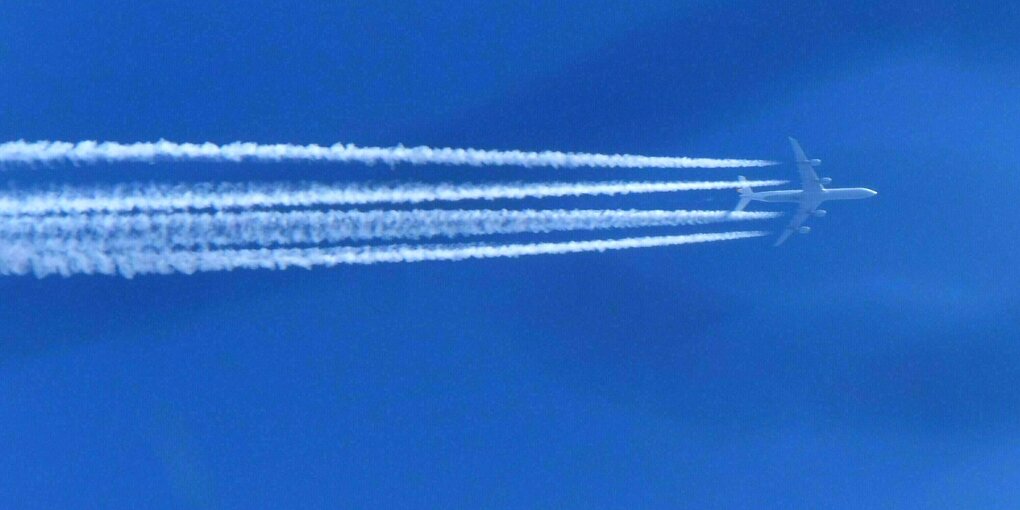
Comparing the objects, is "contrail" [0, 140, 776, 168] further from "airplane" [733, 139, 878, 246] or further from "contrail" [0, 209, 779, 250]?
"contrail" [0, 209, 779, 250]

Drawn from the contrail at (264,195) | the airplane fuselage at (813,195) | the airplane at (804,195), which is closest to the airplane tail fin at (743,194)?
the airplane at (804,195)

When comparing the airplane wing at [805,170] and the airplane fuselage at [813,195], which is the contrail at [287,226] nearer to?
the airplane fuselage at [813,195]

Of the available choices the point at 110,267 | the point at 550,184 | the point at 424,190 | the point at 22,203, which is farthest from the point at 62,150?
the point at 550,184

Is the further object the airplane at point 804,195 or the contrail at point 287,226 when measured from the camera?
the airplane at point 804,195

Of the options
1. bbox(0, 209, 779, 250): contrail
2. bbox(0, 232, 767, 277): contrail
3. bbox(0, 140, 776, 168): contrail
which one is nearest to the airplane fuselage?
bbox(0, 140, 776, 168): contrail

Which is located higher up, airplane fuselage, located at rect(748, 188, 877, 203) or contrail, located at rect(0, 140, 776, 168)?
airplane fuselage, located at rect(748, 188, 877, 203)

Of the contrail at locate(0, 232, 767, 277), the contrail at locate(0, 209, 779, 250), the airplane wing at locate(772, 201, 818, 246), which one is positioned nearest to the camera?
the contrail at locate(0, 232, 767, 277)

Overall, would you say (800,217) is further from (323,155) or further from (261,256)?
(261,256)

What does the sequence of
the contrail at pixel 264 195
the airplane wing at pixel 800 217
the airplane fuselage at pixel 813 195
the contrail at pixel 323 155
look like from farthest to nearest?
the airplane wing at pixel 800 217, the airplane fuselage at pixel 813 195, the contrail at pixel 323 155, the contrail at pixel 264 195
